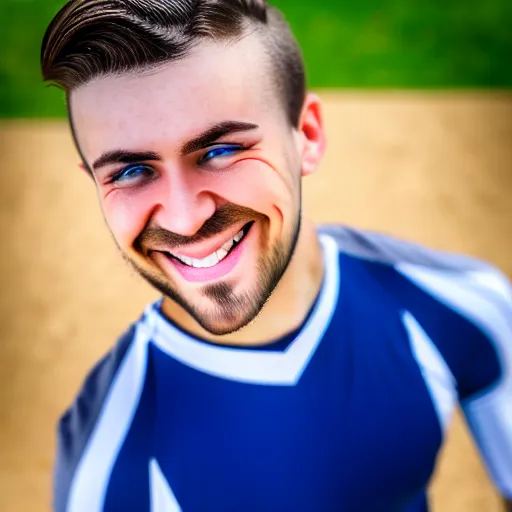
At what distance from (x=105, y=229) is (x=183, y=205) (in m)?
0.56

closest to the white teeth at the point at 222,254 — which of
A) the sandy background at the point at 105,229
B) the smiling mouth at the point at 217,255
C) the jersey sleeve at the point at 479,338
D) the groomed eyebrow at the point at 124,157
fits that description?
the smiling mouth at the point at 217,255

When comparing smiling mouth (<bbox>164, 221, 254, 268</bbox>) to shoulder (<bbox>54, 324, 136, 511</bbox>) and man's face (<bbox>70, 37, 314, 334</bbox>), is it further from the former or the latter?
shoulder (<bbox>54, 324, 136, 511</bbox>)

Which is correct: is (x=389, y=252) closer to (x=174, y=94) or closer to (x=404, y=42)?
(x=174, y=94)

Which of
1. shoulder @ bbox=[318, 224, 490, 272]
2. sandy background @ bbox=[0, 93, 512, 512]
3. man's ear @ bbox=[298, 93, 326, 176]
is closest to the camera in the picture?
man's ear @ bbox=[298, 93, 326, 176]

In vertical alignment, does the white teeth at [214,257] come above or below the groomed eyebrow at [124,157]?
below

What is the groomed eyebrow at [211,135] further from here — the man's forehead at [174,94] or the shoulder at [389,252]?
the shoulder at [389,252]

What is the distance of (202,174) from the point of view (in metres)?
0.47

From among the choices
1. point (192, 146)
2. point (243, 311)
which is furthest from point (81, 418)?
point (192, 146)

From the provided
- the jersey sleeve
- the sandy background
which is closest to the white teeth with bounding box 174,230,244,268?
the jersey sleeve

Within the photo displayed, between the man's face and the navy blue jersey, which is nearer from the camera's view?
the man's face

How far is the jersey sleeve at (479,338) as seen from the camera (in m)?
0.65

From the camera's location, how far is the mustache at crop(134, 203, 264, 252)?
19.2 inches

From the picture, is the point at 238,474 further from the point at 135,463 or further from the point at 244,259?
the point at 244,259

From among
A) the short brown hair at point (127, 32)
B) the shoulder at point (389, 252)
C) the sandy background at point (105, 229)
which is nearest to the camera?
the short brown hair at point (127, 32)
